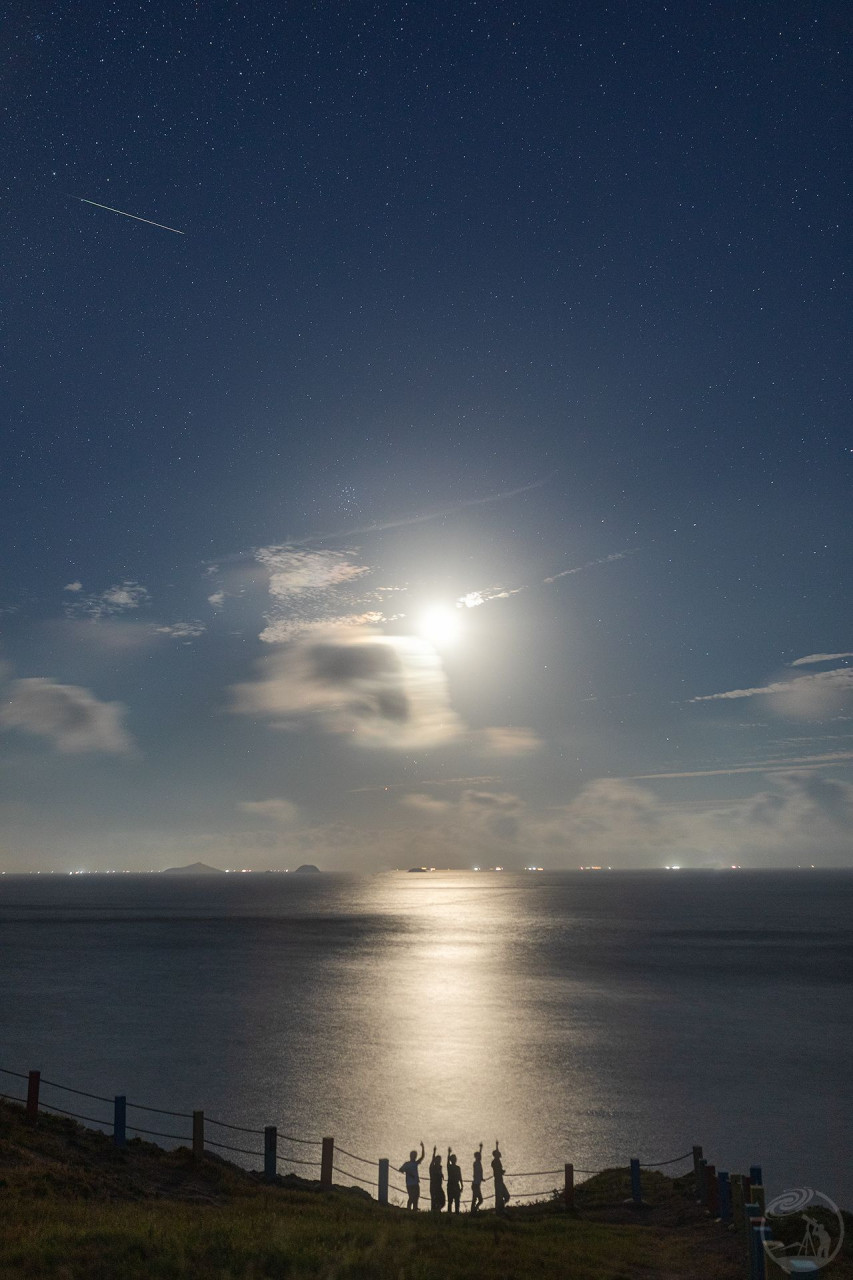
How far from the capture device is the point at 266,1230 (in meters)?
14.7

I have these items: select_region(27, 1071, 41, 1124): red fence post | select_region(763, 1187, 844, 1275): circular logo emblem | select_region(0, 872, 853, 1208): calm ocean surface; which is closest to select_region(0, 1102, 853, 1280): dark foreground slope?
select_region(27, 1071, 41, 1124): red fence post

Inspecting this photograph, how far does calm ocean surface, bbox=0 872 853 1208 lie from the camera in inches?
1555

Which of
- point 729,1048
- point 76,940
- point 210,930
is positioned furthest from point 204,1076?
point 210,930

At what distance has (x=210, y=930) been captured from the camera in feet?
553

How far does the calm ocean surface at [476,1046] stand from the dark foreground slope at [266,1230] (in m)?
13.5

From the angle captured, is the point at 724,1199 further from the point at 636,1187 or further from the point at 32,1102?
the point at 32,1102

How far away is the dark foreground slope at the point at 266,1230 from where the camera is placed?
12.6m

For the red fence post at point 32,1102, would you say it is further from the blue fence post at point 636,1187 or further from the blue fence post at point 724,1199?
the blue fence post at point 724,1199

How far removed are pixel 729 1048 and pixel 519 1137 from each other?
2617cm

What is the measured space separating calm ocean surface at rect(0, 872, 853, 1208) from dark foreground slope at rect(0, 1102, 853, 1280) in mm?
13507

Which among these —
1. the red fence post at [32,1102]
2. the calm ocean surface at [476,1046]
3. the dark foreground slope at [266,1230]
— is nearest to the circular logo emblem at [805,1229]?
the dark foreground slope at [266,1230]

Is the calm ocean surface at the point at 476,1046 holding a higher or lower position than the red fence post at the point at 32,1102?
lower

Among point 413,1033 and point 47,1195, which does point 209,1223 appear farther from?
point 413,1033

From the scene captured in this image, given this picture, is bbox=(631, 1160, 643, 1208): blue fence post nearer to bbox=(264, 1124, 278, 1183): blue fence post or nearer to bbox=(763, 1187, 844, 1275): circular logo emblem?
bbox=(763, 1187, 844, 1275): circular logo emblem
